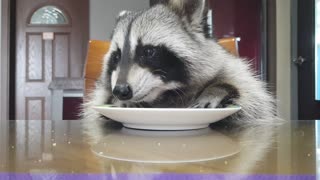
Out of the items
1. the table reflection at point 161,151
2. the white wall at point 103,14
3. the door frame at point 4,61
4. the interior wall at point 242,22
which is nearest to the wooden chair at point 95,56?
the table reflection at point 161,151

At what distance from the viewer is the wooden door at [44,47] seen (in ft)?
15.2

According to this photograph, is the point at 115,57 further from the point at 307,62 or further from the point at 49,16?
the point at 49,16

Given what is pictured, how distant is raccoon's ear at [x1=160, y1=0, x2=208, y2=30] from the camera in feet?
3.20

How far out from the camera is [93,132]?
2.68 feet

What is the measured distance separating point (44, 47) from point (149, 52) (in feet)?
13.0

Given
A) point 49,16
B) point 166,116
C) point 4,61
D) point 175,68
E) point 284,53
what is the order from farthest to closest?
point 49,16, point 4,61, point 284,53, point 175,68, point 166,116

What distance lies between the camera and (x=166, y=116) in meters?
0.72

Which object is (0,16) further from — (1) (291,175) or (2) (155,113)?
(1) (291,175)

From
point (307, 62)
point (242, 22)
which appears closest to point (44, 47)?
point (242, 22)

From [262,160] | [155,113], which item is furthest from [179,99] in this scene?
[262,160]

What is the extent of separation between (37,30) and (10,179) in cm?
445

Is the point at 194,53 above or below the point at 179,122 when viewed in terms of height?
above

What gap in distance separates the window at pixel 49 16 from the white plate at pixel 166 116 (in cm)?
406

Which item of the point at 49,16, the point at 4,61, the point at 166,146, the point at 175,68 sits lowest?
the point at 166,146
